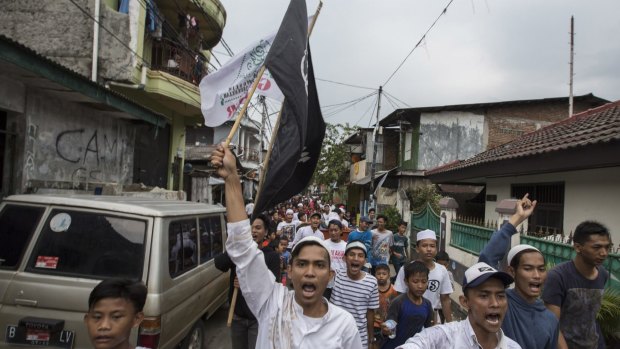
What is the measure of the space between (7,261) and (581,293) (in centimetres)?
452

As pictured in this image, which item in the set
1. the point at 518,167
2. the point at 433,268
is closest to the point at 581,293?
the point at 433,268

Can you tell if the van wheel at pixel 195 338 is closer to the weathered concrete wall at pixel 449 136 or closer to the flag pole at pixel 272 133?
the flag pole at pixel 272 133

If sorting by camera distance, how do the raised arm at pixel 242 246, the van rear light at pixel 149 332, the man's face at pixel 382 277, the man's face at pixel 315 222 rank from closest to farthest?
the raised arm at pixel 242 246
the van rear light at pixel 149 332
the man's face at pixel 382 277
the man's face at pixel 315 222

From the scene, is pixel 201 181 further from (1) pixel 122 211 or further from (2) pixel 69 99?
(1) pixel 122 211

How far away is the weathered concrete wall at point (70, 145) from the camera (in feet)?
21.9

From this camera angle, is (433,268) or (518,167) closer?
(433,268)

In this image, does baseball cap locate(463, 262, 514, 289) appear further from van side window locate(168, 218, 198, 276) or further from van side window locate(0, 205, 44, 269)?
van side window locate(0, 205, 44, 269)

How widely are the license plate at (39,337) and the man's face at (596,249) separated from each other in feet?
13.0

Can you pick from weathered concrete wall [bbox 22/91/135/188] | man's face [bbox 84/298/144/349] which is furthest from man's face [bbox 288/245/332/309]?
weathered concrete wall [bbox 22/91/135/188]

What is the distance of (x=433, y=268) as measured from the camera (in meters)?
4.54

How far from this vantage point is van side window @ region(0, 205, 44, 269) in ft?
10.7

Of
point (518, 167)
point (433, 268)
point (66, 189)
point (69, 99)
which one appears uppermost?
point (69, 99)

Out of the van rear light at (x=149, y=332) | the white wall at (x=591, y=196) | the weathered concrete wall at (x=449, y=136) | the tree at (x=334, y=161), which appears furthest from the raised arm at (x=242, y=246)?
the tree at (x=334, y=161)

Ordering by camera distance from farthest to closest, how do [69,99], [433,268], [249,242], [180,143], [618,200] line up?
[180,143]
[69,99]
[618,200]
[433,268]
[249,242]
